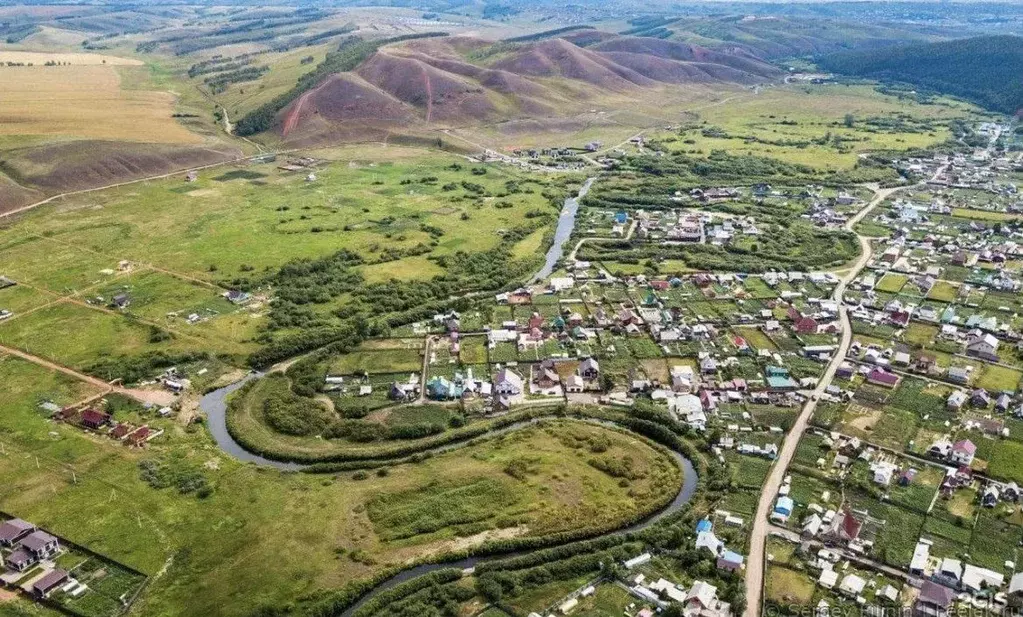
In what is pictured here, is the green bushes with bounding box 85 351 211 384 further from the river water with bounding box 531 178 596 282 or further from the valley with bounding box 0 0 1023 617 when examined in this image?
the river water with bounding box 531 178 596 282

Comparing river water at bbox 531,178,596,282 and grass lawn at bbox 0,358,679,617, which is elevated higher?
river water at bbox 531,178,596,282

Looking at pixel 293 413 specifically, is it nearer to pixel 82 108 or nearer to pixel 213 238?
pixel 213 238

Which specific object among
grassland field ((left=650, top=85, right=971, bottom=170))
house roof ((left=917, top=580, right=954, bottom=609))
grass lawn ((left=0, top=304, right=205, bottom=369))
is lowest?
grass lawn ((left=0, top=304, right=205, bottom=369))

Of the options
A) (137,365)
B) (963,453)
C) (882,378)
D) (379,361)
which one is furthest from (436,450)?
(882,378)

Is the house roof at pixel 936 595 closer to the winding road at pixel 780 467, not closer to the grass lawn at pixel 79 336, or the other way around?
the winding road at pixel 780 467

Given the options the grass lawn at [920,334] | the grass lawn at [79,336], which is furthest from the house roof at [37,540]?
the grass lawn at [920,334]

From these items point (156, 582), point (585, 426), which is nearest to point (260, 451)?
point (156, 582)

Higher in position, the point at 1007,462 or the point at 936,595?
the point at 936,595

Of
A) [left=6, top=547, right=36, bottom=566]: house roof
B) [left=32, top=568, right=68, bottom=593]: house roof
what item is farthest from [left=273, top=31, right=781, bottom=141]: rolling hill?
[left=32, top=568, right=68, bottom=593]: house roof

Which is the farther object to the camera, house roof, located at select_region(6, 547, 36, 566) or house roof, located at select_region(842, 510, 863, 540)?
house roof, located at select_region(842, 510, 863, 540)
